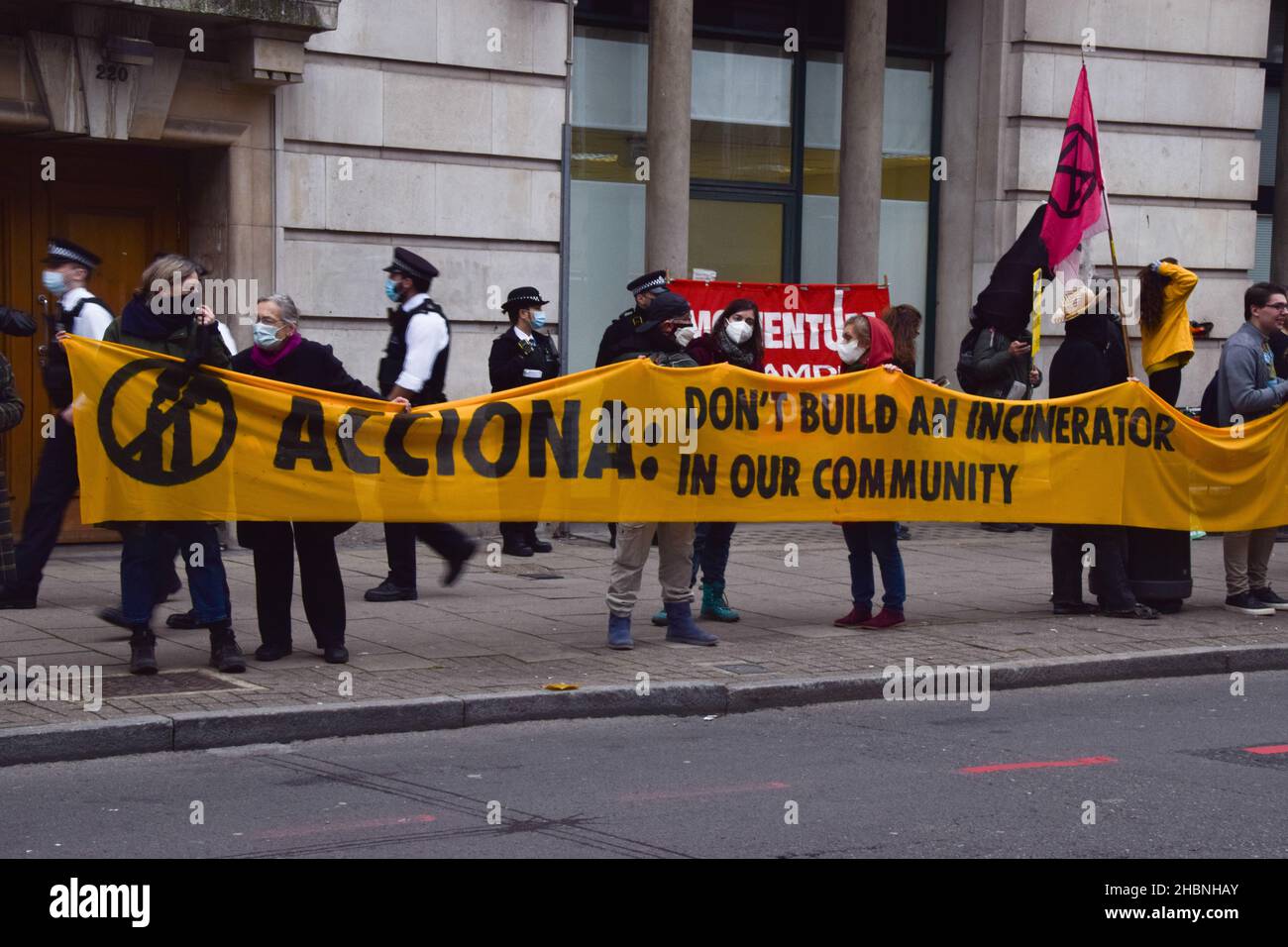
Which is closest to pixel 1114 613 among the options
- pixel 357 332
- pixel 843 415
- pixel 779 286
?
pixel 843 415

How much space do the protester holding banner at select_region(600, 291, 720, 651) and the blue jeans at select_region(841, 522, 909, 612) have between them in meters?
1.10

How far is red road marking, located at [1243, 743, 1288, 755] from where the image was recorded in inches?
309

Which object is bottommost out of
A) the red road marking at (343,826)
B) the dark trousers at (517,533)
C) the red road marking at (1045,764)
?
the red road marking at (1045,764)

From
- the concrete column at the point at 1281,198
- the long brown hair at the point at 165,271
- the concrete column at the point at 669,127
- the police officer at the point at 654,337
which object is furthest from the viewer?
the concrete column at the point at 1281,198

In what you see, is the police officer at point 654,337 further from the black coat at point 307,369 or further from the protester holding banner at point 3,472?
the protester holding banner at point 3,472

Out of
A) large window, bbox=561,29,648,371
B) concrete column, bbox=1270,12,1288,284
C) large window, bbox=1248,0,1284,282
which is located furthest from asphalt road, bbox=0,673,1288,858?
large window, bbox=1248,0,1284,282

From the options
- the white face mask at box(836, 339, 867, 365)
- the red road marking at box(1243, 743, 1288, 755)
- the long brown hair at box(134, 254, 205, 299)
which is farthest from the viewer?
the white face mask at box(836, 339, 867, 365)

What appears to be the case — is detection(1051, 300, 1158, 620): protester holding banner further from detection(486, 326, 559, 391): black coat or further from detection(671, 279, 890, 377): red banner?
detection(486, 326, 559, 391): black coat

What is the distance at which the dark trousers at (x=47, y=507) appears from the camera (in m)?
10.1

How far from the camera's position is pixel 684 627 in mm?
9930

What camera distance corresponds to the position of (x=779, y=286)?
15.3m

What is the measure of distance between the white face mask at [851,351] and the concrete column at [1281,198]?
31.2ft

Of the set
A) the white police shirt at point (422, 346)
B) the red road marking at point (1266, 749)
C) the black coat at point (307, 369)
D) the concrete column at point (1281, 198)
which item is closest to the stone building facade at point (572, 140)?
the concrete column at point (1281, 198)
